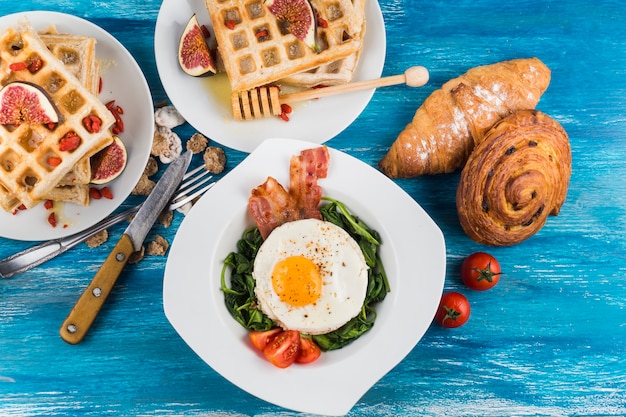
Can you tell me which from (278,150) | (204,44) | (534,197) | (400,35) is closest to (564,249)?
(534,197)

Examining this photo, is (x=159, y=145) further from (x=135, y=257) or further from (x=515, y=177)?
(x=515, y=177)

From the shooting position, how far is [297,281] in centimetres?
361

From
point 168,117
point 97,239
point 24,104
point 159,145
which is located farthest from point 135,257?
point 24,104

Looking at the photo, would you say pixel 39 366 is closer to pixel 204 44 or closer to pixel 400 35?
pixel 204 44

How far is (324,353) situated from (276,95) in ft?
5.64

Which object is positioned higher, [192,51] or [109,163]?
[192,51]

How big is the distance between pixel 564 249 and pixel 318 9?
2459mm

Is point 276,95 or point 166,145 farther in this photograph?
point 166,145

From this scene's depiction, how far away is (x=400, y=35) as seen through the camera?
14.1 feet

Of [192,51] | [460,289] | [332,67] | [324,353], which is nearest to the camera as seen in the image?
[324,353]

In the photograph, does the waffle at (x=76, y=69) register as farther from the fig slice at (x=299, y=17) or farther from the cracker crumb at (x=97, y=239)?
the fig slice at (x=299, y=17)

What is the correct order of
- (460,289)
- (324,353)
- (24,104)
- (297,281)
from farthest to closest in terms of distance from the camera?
(460,289) → (324,353) → (297,281) → (24,104)

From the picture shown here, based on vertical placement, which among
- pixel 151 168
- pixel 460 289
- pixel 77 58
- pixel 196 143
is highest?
pixel 77 58

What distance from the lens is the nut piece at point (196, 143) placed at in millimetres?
4129
